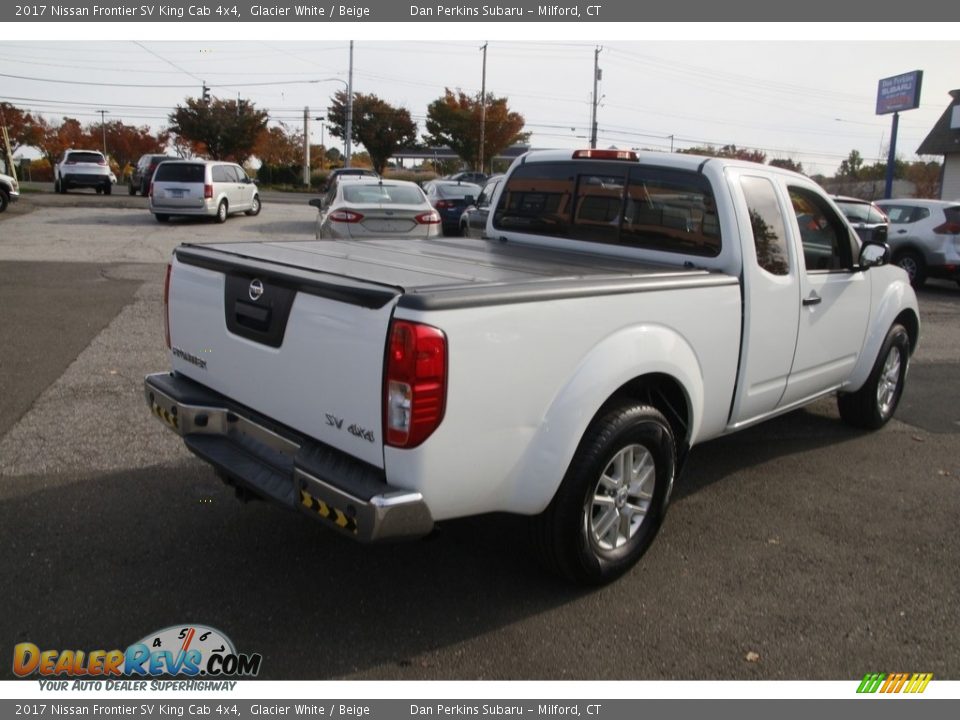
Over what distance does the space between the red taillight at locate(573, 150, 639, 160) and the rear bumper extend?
2698mm

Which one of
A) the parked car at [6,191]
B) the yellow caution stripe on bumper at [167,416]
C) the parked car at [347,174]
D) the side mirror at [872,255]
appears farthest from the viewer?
the parked car at [6,191]

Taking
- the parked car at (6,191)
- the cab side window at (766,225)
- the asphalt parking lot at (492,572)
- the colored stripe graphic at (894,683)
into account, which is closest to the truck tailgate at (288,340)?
the asphalt parking lot at (492,572)

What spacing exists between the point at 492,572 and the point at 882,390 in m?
3.95

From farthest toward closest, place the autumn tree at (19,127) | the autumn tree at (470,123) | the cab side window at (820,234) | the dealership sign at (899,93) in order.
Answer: the autumn tree at (470,123)
the autumn tree at (19,127)
the dealership sign at (899,93)
the cab side window at (820,234)

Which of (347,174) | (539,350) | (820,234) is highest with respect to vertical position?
(347,174)

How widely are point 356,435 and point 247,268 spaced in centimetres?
102

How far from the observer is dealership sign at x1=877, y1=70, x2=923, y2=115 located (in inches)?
1351

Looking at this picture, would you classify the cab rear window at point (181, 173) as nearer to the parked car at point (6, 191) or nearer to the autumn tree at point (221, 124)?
the parked car at point (6, 191)

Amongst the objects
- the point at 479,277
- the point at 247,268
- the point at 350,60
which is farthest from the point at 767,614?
the point at 350,60

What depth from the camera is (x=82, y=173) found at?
105ft

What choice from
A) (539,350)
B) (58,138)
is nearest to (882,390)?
(539,350)

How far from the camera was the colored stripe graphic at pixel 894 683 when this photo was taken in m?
Answer: 3.13

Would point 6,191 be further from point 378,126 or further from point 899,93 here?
point 378,126

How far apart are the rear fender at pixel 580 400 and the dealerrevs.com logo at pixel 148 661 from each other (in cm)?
125
